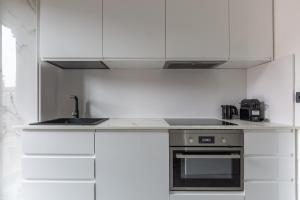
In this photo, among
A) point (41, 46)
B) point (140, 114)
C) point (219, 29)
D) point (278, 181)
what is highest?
point (219, 29)

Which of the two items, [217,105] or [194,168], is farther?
[217,105]

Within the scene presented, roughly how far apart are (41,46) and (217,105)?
170cm

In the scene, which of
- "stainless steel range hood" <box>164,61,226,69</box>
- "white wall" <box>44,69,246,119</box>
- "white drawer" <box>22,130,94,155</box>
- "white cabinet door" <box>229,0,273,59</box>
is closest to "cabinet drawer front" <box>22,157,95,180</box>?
"white drawer" <box>22,130,94,155</box>

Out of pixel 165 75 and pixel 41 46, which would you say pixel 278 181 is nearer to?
pixel 165 75

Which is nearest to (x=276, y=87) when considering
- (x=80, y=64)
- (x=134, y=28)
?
(x=134, y=28)

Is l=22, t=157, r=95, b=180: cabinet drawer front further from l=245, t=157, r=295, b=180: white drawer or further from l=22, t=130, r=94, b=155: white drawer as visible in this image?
l=245, t=157, r=295, b=180: white drawer

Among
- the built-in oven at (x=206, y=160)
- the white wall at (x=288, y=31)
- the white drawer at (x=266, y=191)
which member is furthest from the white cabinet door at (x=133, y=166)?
the white wall at (x=288, y=31)

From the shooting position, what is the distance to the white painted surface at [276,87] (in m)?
1.70

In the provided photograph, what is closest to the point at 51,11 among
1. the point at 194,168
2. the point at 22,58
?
the point at 22,58

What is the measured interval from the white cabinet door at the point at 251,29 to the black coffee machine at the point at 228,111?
54cm

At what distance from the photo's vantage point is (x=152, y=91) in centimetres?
230

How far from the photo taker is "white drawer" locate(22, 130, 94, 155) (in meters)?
1.68

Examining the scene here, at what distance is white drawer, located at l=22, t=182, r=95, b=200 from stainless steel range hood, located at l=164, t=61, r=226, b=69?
1.23 metres

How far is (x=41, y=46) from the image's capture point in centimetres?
188
